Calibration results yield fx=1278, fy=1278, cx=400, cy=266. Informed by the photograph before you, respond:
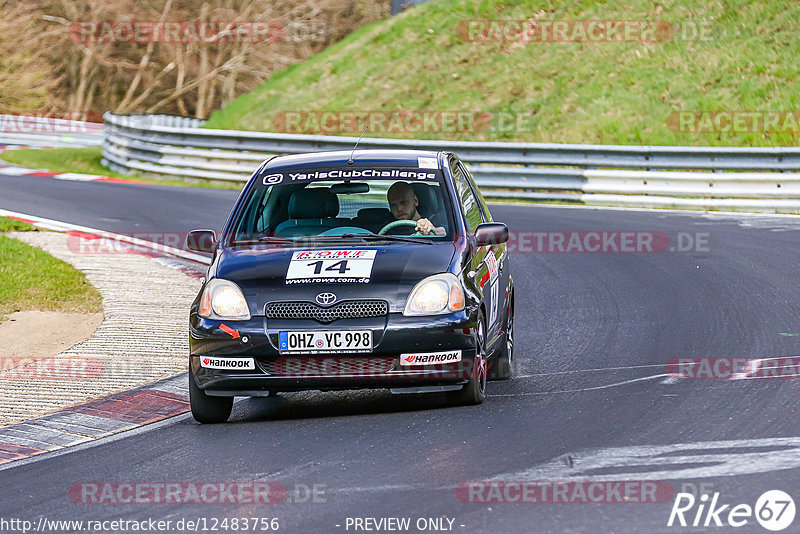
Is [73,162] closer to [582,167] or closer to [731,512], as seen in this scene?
[582,167]

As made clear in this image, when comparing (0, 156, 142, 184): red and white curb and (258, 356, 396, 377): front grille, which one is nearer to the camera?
(258, 356, 396, 377): front grille

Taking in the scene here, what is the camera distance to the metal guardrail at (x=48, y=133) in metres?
34.8

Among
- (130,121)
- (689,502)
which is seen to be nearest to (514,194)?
(130,121)

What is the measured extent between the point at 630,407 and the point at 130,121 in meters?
22.6

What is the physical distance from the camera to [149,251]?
1592cm

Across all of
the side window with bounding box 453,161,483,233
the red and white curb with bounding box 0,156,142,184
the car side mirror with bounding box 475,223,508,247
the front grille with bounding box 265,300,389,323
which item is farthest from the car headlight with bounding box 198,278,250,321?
the red and white curb with bounding box 0,156,142,184

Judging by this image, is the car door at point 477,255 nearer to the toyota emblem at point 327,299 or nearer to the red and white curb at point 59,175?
the toyota emblem at point 327,299

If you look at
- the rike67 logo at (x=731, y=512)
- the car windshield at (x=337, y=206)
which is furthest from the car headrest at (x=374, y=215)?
the rike67 logo at (x=731, y=512)

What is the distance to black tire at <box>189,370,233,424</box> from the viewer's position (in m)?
7.68

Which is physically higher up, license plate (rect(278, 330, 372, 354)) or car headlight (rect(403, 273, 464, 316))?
car headlight (rect(403, 273, 464, 316))

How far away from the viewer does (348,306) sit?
24.3 ft

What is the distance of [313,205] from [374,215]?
1.39ft

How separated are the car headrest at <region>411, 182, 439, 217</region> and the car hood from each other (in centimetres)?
48

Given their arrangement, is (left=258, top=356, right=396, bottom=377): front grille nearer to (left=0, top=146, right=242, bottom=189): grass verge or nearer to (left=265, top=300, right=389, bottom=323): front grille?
(left=265, top=300, right=389, bottom=323): front grille
